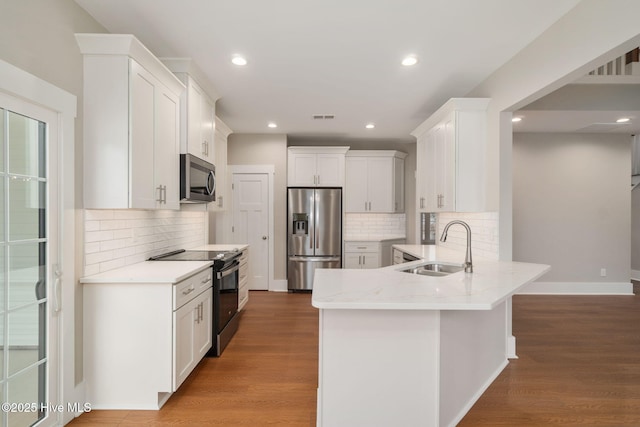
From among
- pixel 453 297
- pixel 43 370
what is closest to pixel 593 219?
pixel 453 297

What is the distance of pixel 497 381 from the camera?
2.57 meters

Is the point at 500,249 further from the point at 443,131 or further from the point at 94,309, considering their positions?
the point at 94,309

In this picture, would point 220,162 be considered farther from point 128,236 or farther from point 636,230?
Result: point 636,230

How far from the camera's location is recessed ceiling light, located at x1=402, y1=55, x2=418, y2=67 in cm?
280

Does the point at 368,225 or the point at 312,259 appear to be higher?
the point at 368,225

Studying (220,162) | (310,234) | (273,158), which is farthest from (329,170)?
(220,162)

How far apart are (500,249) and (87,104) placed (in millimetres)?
3485

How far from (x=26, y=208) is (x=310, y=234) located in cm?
393

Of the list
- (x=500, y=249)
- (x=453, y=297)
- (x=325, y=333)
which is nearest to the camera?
(x=453, y=297)

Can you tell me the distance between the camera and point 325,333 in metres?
1.78

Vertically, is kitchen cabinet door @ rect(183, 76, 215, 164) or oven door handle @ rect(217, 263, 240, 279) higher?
kitchen cabinet door @ rect(183, 76, 215, 164)

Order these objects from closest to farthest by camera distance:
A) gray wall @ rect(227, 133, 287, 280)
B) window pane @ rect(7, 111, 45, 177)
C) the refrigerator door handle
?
window pane @ rect(7, 111, 45, 177)
the refrigerator door handle
gray wall @ rect(227, 133, 287, 280)

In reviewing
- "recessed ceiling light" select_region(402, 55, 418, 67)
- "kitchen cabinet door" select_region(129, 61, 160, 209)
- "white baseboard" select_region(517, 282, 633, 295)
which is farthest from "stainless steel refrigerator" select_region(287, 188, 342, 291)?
"white baseboard" select_region(517, 282, 633, 295)

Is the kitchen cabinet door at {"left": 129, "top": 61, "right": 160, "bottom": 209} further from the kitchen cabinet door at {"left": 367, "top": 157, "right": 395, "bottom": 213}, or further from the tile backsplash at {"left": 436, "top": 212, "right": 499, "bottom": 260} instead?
the kitchen cabinet door at {"left": 367, "top": 157, "right": 395, "bottom": 213}
